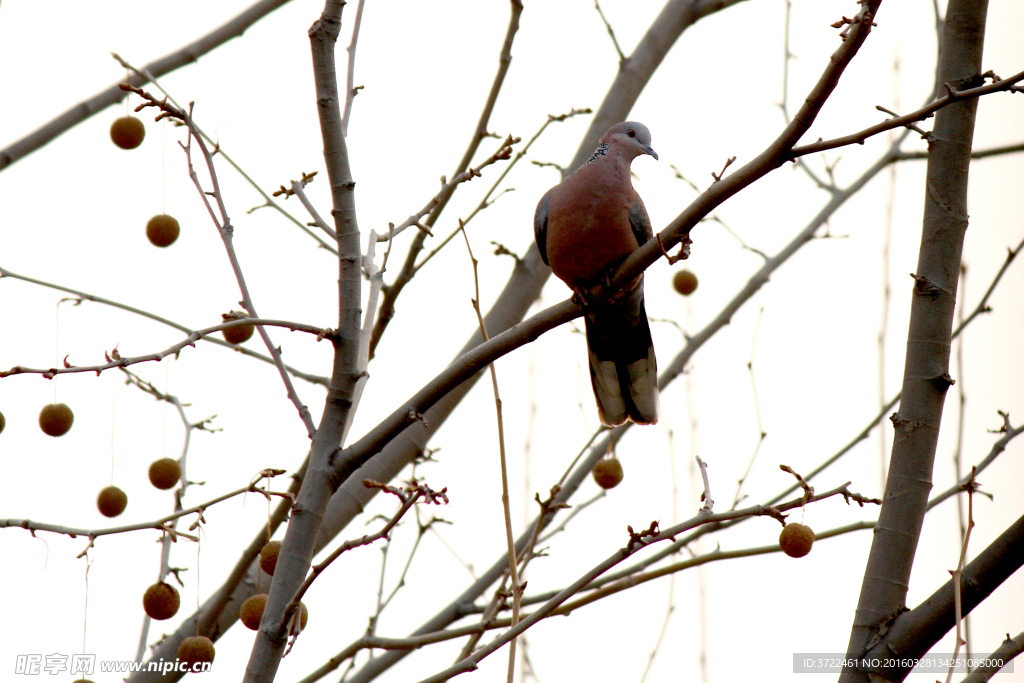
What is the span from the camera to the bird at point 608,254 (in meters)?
3.43

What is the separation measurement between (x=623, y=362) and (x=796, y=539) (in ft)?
4.91

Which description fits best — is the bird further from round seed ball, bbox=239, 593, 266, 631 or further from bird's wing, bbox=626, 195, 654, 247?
round seed ball, bbox=239, 593, 266, 631

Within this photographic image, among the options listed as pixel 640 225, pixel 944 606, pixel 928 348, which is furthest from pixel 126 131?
pixel 944 606

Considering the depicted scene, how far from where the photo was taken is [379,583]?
3420 millimetres

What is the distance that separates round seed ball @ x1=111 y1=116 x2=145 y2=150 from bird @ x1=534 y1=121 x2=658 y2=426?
1439mm

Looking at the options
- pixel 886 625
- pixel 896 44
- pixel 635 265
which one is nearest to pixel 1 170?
pixel 635 265

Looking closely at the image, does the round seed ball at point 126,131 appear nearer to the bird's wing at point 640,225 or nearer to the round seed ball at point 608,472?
the bird's wing at point 640,225

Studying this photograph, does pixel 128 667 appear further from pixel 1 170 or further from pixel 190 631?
pixel 1 170

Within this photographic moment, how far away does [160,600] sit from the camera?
276 centimetres

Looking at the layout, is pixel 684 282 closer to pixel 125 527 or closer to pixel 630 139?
pixel 630 139

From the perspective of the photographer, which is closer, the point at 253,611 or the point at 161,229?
the point at 253,611

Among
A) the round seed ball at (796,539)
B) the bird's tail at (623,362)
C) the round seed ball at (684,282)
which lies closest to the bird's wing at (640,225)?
the bird's tail at (623,362)

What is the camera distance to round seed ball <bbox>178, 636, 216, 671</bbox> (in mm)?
2752

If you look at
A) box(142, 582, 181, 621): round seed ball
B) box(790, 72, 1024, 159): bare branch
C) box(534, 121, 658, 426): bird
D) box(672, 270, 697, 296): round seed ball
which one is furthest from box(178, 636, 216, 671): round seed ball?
box(672, 270, 697, 296): round seed ball
